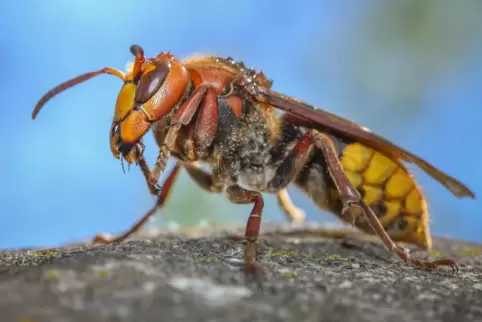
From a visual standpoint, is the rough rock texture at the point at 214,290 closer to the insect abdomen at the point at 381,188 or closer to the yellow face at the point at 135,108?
the yellow face at the point at 135,108

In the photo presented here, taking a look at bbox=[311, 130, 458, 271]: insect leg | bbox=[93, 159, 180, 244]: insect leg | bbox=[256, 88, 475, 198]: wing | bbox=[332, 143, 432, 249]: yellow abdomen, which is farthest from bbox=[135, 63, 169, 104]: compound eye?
bbox=[332, 143, 432, 249]: yellow abdomen

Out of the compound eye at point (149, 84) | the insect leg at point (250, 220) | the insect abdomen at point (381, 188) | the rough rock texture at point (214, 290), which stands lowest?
the rough rock texture at point (214, 290)

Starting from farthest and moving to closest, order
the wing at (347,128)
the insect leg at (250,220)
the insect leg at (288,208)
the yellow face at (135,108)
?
the insect leg at (288,208) → the wing at (347,128) → the yellow face at (135,108) → the insect leg at (250,220)

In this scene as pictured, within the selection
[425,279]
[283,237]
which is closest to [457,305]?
[425,279]

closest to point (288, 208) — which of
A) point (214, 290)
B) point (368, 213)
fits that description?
point (368, 213)

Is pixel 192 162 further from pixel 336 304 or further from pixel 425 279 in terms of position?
pixel 336 304

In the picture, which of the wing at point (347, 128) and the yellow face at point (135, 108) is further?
the wing at point (347, 128)

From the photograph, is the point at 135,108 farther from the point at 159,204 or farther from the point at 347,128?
the point at 347,128

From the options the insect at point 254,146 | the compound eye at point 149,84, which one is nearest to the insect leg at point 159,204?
the insect at point 254,146
